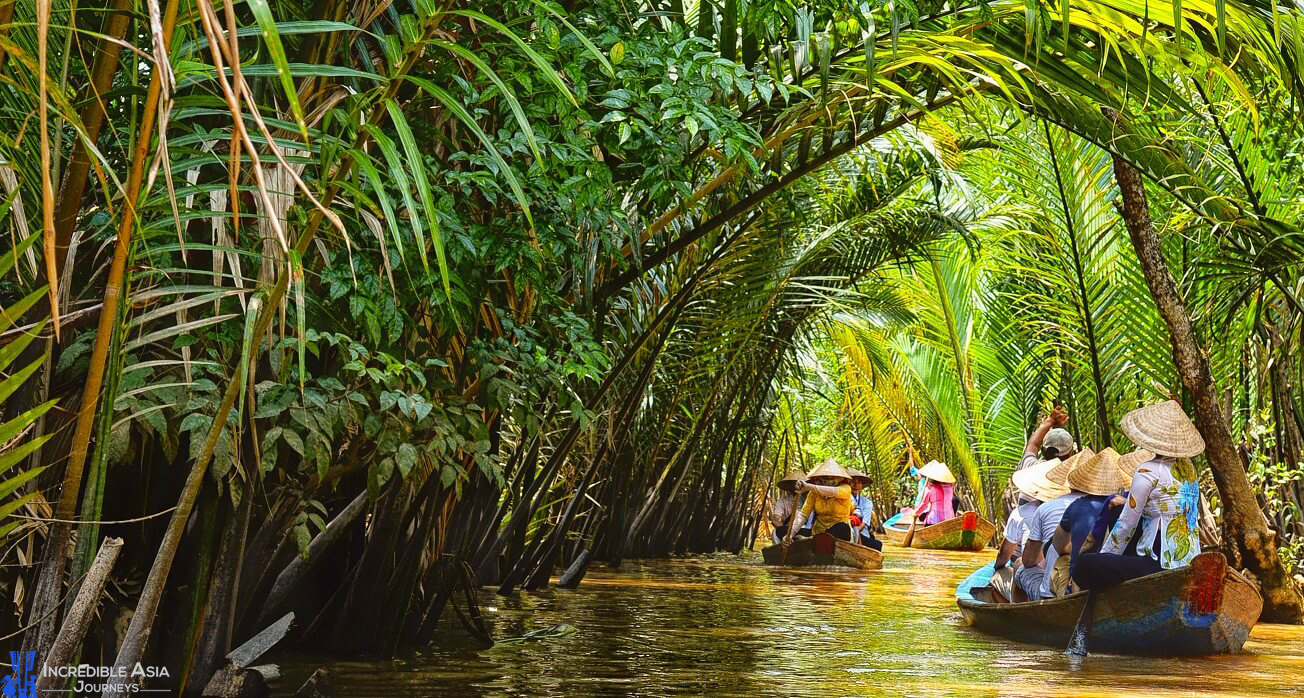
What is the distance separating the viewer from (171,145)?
2854 mm

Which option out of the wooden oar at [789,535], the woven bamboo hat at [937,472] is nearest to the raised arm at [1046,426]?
the wooden oar at [789,535]

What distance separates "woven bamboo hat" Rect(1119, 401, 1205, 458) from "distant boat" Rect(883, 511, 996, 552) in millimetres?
14385

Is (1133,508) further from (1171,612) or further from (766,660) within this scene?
(766,660)

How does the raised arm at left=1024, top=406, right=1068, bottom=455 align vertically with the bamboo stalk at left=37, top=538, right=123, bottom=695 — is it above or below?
above

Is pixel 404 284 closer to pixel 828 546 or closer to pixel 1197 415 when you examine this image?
pixel 1197 415

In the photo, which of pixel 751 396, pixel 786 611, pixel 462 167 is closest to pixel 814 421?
pixel 751 396

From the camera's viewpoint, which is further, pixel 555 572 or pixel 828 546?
pixel 828 546

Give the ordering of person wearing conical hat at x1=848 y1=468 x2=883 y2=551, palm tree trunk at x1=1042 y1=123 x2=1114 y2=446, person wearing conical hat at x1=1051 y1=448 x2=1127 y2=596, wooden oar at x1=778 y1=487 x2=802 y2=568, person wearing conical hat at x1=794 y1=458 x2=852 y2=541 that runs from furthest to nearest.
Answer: person wearing conical hat at x1=848 y1=468 x2=883 y2=551 < person wearing conical hat at x1=794 y1=458 x2=852 y2=541 < wooden oar at x1=778 y1=487 x2=802 y2=568 < palm tree trunk at x1=1042 y1=123 x2=1114 y2=446 < person wearing conical hat at x1=1051 y1=448 x2=1127 y2=596

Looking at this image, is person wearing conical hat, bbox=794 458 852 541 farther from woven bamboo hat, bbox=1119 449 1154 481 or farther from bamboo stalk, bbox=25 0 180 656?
bamboo stalk, bbox=25 0 180 656

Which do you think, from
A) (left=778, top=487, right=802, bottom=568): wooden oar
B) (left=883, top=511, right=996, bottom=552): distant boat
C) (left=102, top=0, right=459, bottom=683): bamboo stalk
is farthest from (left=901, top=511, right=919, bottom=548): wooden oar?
(left=102, top=0, right=459, bottom=683): bamboo stalk

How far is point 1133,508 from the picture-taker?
22.9ft

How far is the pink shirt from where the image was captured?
23062mm

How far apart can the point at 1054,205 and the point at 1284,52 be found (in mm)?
5336

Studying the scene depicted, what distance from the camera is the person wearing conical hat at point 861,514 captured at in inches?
672
